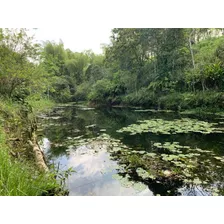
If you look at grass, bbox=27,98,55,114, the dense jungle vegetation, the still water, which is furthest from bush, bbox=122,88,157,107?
the still water

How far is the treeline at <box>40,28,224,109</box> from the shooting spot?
9656 millimetres

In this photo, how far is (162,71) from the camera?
1232cm

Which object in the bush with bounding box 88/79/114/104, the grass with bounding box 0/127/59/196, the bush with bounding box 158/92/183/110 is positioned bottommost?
the grass with bounding box 0/127/59/196

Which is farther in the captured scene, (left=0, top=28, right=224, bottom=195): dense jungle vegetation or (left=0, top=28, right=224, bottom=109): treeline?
(left=0, top=28, right=224, bottom=109): treeline

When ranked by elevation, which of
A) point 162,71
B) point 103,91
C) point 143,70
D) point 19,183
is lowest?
point 19,183

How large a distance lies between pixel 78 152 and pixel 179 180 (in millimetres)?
2360

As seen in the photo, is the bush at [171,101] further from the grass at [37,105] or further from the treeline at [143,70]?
the grass at [37,105]

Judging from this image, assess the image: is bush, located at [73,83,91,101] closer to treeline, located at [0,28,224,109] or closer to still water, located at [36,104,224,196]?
treeline, located at [0,28,224,109]

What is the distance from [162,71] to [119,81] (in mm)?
5025

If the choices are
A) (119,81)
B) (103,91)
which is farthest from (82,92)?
(119,81)

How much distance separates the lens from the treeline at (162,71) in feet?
31.7

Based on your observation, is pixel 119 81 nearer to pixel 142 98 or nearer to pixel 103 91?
pixel 103 91

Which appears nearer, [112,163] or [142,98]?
[112,163]
